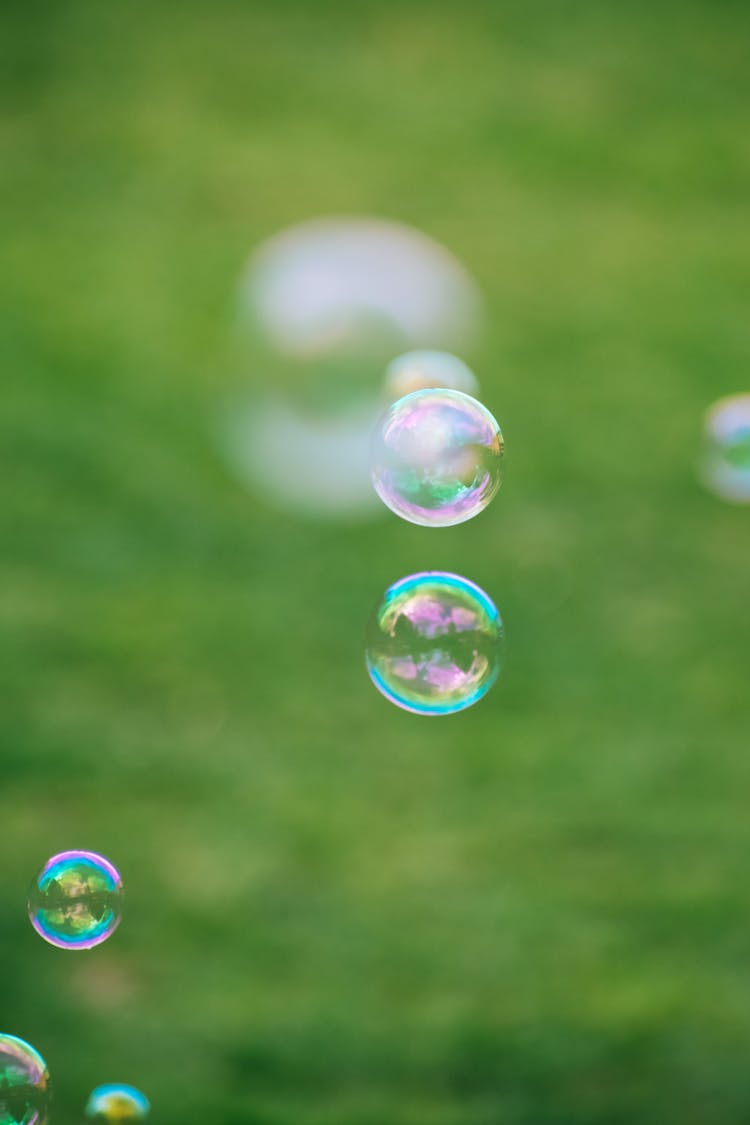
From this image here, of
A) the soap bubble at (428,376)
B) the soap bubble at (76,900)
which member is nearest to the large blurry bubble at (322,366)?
the soap bubble at (428,376)

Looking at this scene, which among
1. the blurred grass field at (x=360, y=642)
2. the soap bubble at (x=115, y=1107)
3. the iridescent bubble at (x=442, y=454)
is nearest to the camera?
the soap bubble at (x=115, y=1107)

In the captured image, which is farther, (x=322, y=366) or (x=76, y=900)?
(x=322, y=366)

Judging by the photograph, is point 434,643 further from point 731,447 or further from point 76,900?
point 731,447

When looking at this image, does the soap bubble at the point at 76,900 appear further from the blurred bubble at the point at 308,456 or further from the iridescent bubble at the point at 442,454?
the blurred bubble at the point at 308,456

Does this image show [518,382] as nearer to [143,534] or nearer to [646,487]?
[646,487]

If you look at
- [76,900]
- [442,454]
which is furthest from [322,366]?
[76,900]

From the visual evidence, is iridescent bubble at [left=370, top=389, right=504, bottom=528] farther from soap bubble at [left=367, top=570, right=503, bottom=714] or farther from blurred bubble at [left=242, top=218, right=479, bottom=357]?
blurred bubble at [left=242, top=218, right=479, bottom=357]

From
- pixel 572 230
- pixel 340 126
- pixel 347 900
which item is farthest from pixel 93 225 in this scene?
pixel 347 900
